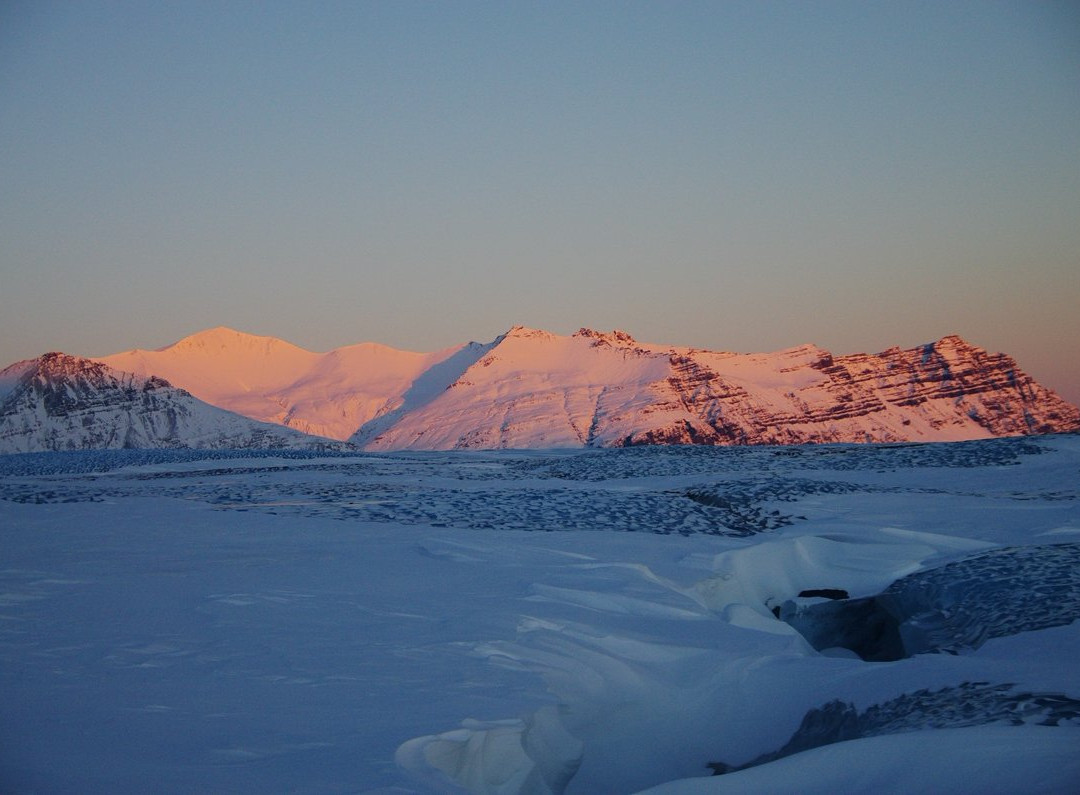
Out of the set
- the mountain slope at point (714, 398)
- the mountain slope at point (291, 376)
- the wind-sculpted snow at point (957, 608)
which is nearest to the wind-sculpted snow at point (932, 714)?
the wind-sculpted snow at point (957, 608)

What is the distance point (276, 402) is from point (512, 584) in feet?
533

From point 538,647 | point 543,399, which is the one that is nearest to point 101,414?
point 543,399

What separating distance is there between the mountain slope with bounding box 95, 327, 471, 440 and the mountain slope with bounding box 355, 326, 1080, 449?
48.5 ft

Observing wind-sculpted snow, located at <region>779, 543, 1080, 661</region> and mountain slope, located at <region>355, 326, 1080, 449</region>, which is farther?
mountain slope, located at <region>355, 326, 1080, 449</region>

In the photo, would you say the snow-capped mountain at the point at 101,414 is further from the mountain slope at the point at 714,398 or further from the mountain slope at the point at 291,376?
the mountain slope at the point at 291,376

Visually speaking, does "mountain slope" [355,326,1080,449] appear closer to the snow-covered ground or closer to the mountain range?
the mountain range

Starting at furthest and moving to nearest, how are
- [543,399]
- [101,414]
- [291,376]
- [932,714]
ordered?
[291,376] → [543,399] → [101,414] → [932,714]

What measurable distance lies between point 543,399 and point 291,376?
74354 millimetres

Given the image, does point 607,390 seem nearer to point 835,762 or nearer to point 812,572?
point 812,572

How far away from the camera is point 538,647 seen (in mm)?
8133

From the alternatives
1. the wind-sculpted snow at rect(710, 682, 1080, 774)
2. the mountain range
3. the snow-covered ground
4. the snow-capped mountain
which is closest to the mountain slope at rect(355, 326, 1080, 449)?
the mountain range

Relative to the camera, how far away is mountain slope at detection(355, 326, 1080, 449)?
118 metres

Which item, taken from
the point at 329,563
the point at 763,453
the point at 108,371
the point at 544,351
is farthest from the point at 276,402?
the point at 329,563

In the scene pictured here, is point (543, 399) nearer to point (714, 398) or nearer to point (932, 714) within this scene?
point (714, 398)
